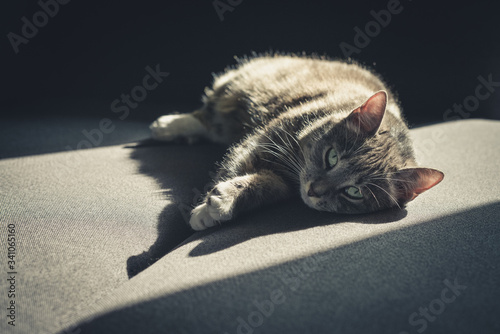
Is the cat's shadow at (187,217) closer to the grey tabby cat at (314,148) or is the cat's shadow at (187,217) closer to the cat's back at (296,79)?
the grey tabby cat at (314,148)

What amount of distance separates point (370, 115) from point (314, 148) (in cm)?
20

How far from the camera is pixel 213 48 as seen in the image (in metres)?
2.02

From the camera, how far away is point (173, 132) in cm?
157

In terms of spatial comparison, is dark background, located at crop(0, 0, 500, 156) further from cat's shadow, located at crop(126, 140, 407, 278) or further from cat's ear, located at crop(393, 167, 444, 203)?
cat's ear, located at crop(393, 167, 444, 203)

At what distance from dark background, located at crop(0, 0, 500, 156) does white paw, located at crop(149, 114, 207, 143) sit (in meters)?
0.32

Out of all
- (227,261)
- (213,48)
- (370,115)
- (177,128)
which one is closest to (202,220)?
(227,261)

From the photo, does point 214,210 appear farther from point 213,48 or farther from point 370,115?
point 213,48

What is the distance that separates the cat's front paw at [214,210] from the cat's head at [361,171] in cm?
25

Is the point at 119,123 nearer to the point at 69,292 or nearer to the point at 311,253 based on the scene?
the point at 69,292

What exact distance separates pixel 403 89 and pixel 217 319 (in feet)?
5.94

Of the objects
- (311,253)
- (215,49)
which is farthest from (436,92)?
(311,253)

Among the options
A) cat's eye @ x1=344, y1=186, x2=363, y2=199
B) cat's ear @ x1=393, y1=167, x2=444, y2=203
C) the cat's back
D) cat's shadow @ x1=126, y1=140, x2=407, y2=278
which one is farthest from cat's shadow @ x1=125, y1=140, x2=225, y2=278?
cat's ear @ x1=393, y1=167, x2=444, y2=203

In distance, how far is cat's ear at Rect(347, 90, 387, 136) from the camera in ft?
3.40

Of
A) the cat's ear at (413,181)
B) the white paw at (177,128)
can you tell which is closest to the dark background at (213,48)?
the white paw at (177,128)
